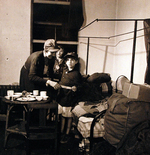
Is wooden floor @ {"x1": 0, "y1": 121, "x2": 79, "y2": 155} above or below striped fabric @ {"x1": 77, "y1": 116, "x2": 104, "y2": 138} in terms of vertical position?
below

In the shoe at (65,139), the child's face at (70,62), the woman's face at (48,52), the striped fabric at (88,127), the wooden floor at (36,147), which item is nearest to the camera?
the striped fabric at (88,127)

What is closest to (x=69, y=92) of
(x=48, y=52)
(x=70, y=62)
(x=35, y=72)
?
(x=70, y=62)

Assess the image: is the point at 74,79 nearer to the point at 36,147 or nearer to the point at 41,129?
the point at 41,129

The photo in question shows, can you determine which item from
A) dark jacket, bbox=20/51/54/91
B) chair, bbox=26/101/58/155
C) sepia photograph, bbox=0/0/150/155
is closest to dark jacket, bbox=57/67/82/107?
sepia photograph, bbox=0/0/150/155

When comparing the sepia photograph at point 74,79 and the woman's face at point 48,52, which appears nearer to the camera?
the sepia photograph at point 74,79

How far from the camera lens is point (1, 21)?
4.05m

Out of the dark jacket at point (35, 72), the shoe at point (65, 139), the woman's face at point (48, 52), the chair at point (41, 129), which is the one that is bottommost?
the shoe at point (65, 139)

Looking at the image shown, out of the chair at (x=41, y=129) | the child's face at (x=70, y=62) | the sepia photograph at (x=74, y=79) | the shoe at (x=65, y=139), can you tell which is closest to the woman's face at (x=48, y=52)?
the sepia photograph at (x=74, y=79)

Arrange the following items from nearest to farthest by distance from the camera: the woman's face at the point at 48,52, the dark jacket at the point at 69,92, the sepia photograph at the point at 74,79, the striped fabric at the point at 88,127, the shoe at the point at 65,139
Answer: the sepia photograph at the point at 74,79, the striped fabric at the point at 88,127, the shoe at the point at 65,139, the dark jacket at the point at 69,92, the woman's face at the point at 48,52

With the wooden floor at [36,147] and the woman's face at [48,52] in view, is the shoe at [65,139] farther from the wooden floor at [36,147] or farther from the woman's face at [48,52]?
the woman's face at [48,52]

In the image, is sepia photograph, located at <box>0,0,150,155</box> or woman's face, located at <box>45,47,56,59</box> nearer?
sepia photograph, located at <box>0,0,150,155</box>

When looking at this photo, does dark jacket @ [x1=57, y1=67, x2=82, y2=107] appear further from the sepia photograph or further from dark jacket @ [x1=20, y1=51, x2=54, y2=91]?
dark jacket @ [x1=20, y1=51, x2=54, y2=91]

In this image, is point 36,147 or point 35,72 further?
point 35,72

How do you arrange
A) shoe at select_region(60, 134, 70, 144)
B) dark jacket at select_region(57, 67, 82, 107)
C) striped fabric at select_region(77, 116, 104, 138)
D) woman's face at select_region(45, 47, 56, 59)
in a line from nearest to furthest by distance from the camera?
striped fabric at select_region(77, 116, 104, 138) < shoe at select_region(60, 134, 70, 144) < dark jacket at select_region(57, 67, 82, 107) < woman's face at select_region(45, 47, 56, 59)
